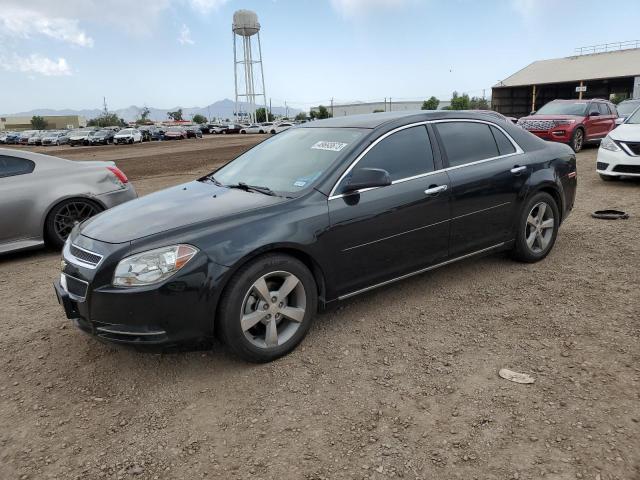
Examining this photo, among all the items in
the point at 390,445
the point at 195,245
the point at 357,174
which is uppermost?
the point at 357,174

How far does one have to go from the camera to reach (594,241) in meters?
5.67

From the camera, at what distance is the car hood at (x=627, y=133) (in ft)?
27.8

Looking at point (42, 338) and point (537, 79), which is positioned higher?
point (537, 79)

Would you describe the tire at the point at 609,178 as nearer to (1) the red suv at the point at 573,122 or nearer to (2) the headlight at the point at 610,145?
(2) the headlight at the point at 610,145

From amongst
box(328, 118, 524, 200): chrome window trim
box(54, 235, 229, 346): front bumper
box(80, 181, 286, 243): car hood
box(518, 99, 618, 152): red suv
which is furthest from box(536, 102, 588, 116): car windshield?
box(54, 235, 229, 346): front bumper

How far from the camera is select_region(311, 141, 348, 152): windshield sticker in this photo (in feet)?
12.7

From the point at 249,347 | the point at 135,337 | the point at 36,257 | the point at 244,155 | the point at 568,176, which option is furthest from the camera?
the point at 36,257

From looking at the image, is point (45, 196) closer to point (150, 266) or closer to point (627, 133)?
point (150, 266)

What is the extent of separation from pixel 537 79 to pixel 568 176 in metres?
51.7

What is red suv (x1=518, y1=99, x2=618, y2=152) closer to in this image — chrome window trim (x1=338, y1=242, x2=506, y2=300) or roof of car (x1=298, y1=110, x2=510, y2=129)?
roof of car (x1=298, y1=110, x2=510, y2=129)

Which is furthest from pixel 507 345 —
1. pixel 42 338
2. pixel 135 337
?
pixel 42 338

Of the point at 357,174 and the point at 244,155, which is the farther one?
the point at 244,155

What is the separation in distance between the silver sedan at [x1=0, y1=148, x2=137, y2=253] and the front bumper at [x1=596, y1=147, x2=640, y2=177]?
8.07 meters

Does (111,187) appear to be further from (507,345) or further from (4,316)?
(507,345)
